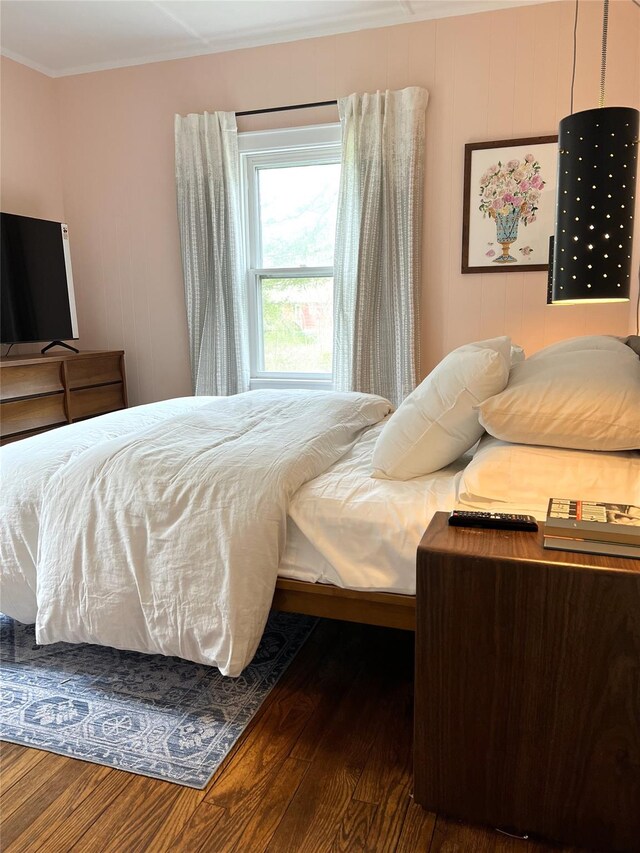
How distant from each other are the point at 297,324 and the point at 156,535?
8.53 feet

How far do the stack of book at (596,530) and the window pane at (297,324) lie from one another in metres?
2.82

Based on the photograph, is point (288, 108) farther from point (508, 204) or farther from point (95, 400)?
point (95, 400)

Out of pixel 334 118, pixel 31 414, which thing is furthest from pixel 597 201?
pixel 31 414

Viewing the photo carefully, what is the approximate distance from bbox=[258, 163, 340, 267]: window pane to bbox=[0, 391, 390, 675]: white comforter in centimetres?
225

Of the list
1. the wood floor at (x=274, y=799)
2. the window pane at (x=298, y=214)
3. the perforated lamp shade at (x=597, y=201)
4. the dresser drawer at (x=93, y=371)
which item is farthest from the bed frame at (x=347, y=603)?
the window pane at (x=298, y=214)

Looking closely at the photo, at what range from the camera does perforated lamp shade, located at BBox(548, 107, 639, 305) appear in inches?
49.7

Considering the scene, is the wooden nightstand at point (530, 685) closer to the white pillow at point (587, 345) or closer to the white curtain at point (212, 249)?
the white pillow at point (587, 345)

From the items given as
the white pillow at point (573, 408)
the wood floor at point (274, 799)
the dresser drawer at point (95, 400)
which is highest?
the white pillow at point (573, 408)

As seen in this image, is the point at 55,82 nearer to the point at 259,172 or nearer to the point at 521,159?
the point at 259,172

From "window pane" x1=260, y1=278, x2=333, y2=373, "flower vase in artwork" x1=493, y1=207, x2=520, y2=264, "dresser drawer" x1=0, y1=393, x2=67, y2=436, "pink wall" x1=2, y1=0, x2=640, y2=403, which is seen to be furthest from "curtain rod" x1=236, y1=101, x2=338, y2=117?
"dresser drawer" x1=0, y1=393, x2=67, y2=436

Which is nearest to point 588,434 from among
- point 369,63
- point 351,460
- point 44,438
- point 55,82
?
point 351,460

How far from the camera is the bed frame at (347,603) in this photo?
5.35 feet

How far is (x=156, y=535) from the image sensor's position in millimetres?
1721

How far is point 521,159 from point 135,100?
254cm
